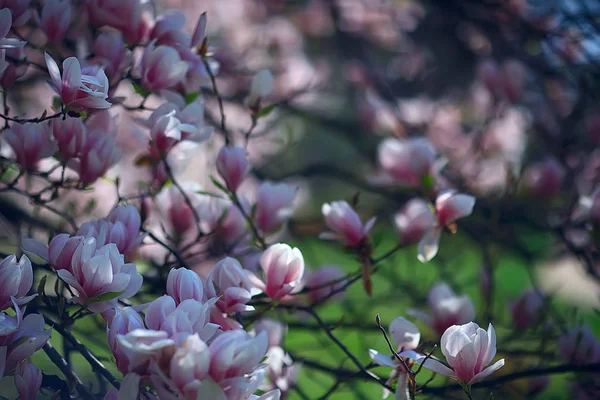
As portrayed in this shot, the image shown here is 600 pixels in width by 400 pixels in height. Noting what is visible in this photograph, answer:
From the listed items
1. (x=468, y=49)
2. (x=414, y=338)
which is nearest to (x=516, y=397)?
(x=414, y=338)

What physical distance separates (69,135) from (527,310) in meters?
0.93

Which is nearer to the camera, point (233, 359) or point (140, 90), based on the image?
point (233, 359)

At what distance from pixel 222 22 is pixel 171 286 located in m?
2.14

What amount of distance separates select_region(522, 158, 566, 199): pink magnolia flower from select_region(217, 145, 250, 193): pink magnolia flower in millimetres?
993

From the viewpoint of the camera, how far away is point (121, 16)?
89cm

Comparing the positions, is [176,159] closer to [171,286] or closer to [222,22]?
[171,286]

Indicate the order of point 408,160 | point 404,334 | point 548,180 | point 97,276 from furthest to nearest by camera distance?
point 548,180 < point 408,160 < point 404,334 < point 97,276

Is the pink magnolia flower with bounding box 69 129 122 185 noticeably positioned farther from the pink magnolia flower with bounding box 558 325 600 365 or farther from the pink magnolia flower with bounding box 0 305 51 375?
the pink magnolia flower with bounding box 558 325 600 365

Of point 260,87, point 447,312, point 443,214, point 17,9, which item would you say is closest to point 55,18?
point 17,9

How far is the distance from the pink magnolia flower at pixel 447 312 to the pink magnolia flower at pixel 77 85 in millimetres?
559

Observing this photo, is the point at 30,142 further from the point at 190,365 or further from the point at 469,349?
the point at 469,349

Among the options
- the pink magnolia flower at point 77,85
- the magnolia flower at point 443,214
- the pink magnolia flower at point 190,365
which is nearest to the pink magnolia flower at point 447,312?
the magnolia flower at point 443,214

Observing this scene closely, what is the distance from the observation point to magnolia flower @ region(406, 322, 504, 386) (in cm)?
67

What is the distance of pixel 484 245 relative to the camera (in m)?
1.24
